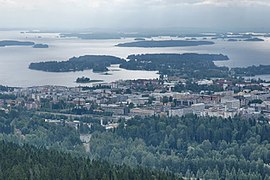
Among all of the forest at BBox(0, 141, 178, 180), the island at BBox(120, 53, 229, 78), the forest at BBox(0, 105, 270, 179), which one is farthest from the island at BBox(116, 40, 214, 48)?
the forest at BBox(0, 141, 178, 180)

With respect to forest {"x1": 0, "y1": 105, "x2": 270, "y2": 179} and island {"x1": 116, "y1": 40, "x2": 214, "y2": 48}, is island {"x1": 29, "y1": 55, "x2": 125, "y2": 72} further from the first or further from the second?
forest {"x1": 0, "y1": 105, "x2": 270, "y2": 179}

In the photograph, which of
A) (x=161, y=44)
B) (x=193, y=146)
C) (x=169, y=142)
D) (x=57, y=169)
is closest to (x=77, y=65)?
(x=161, y=44)

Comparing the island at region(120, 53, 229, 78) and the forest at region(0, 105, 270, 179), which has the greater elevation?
the forest at region(0, 105, 270, 179)

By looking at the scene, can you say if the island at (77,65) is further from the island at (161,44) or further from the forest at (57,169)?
the forest at (57,169)

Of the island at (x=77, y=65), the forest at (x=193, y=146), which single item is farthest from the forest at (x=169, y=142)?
the island at (x=77, y=65)

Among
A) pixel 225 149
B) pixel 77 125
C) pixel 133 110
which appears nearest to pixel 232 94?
pixel 133 110

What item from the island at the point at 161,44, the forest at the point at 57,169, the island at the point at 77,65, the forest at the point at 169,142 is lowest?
the island at the point at 161,44

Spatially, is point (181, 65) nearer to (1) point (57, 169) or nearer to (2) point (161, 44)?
(2) point (161, 44)
